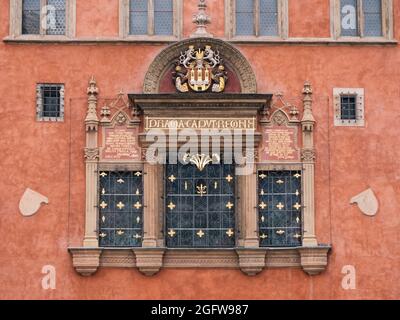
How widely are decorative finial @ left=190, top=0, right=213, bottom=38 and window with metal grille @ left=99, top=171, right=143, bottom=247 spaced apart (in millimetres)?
3527

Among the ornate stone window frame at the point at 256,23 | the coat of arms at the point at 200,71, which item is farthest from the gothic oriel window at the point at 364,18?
the coat of arms at the point at 200,71

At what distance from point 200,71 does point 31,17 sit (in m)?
4.24

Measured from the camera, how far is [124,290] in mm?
27406

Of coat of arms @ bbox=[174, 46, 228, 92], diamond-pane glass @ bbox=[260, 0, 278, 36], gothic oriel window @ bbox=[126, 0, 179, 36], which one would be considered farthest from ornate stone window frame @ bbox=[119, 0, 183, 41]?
diamond-pane glass @ bbox=[260, 0, 278, 36]

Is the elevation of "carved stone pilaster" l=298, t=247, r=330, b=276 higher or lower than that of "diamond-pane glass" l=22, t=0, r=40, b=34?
lower

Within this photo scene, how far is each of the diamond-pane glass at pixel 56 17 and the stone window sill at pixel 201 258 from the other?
5.21 metres

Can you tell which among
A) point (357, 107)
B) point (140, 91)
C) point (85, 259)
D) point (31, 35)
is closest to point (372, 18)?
point (357, 107)

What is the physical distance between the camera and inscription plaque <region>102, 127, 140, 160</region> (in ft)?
91.2

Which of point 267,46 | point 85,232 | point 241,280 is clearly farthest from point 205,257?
point 267,46

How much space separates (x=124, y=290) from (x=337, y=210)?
5.25 metres

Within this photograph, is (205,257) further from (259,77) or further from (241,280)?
(259,77)

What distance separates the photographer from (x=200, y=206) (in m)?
27.8

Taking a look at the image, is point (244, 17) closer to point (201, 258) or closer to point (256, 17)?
point (256, 17)

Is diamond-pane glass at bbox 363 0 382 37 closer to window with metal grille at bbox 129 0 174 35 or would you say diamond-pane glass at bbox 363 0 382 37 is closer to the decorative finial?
the decorative finial
